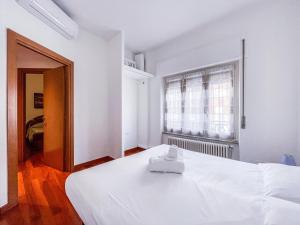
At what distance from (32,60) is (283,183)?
4006 mm

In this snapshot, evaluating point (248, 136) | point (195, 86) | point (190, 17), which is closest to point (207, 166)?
point (248, 136)

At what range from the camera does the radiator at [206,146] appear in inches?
97.5

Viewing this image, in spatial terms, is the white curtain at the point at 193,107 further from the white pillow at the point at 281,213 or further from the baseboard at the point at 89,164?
the white pillow at the point at 281,213

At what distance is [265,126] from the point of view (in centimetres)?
211

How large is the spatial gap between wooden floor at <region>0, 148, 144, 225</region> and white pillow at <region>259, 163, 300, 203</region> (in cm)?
166

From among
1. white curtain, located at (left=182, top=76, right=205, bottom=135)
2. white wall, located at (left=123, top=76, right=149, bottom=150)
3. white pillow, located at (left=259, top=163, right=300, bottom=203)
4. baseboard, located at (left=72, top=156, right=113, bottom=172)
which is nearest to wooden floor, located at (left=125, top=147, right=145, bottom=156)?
white wall, located at (left=123, top=76, right=149, bottom=150)

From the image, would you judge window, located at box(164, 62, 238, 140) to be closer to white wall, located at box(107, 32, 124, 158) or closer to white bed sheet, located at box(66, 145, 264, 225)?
white wall, located at box(107, 32, 124, 158)

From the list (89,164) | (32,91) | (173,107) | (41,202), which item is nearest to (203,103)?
(173,107)

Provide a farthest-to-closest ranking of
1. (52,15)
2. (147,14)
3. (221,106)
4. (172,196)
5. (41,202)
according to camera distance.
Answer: (221,106), (147,14), (52,15), (41,202), (172,196)

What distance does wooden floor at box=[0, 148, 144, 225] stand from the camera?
1.50m

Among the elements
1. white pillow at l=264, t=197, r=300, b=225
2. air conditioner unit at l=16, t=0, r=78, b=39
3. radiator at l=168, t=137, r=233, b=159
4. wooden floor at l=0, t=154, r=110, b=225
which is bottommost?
wooden floor at l=0, t=154, r=110, b=225

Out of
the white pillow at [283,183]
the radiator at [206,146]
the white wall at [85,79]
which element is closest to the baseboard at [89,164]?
the white wall at [85,79]

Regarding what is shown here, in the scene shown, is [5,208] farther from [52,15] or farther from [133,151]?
[133,151]

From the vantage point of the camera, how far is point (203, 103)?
2840 mm
